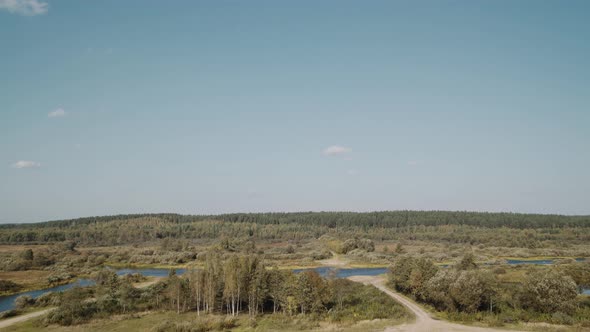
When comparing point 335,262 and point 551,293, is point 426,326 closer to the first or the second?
point 551,293

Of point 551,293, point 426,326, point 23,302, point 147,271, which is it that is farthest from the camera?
point 147,271

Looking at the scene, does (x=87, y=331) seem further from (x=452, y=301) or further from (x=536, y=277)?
(x=536, y=277)

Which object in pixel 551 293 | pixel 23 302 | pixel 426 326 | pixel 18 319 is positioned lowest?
pixel 18 319

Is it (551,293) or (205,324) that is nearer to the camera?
(205,324)

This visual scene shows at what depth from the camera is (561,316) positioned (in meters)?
50.4

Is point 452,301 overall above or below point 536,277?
below

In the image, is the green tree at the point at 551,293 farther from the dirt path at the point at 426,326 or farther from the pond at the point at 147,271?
the pond at the point at 147,271

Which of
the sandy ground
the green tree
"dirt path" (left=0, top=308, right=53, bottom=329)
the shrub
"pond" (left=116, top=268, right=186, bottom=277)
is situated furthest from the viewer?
the sandy ground

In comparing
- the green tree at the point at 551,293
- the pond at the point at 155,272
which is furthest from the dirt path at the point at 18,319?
the green tree at the point at 551,293

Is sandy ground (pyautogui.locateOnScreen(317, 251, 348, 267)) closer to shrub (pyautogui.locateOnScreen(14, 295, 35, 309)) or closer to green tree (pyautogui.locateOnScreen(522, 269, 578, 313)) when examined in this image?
green tree (pyautogui.locateOnScreen(522, 269, 578, 313))

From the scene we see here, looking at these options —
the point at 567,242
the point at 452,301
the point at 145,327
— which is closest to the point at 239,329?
the point at 145,327

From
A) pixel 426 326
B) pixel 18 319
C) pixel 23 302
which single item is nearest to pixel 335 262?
pixel 426 326

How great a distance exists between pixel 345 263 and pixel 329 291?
75.5m

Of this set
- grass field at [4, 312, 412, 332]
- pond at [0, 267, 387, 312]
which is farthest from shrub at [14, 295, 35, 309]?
pond at [0, 267, 387, 312]
